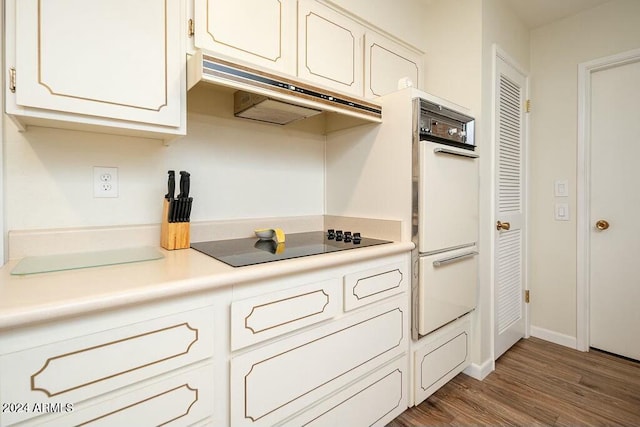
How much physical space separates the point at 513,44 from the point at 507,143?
2.40 ft

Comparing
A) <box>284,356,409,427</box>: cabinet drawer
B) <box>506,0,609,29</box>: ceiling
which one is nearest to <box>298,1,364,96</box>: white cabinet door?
<box>506,0,609,29</box>: ceiling

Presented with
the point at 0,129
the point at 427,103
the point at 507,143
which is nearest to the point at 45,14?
the point at 0,129

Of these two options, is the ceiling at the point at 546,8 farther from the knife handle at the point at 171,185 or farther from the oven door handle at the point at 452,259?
the knife handle at the point at 171,185

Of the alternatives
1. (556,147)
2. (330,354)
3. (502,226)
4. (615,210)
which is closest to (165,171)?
(330,354)

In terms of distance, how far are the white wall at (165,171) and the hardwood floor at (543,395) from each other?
1324 mm

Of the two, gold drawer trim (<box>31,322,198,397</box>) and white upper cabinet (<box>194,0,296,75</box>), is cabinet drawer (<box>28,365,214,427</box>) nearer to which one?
gold drawer trim (<box>31,322,198,397</box>)

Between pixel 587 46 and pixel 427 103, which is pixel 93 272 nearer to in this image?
pixel 427 103

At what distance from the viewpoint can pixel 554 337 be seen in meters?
2.39

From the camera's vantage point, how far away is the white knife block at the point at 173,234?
1291 millimetres

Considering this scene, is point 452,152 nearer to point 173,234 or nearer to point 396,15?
point 396,15

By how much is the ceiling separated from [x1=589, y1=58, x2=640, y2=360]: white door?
0.47 meters

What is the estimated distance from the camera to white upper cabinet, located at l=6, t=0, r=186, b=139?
34.5 inches

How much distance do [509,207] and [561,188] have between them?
0.51 metres

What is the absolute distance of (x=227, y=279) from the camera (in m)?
0.90
